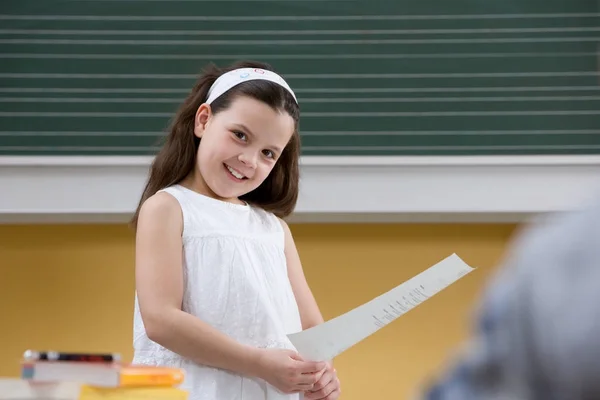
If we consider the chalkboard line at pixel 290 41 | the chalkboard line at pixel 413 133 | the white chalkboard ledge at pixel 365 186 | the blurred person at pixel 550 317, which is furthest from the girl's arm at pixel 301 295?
the blurred person at pixel 550 317

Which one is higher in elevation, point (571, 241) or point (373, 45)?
point (373, 45)

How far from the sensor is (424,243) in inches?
71.9

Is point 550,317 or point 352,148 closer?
point 550,317

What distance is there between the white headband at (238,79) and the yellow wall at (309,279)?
652mm

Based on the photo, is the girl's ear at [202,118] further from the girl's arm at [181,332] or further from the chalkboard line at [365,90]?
the chalkboard line at [365,90]

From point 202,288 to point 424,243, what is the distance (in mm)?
846

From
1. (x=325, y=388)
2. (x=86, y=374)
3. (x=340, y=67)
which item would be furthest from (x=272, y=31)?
(x=86, y=374)

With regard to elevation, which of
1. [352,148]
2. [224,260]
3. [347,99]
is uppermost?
[347,99]

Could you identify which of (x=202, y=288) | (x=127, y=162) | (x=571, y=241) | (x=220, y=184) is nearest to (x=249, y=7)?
(x=127, y=162)

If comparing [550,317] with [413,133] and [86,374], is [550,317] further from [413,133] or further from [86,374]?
[413,133]

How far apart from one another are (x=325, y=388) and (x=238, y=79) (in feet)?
1.46

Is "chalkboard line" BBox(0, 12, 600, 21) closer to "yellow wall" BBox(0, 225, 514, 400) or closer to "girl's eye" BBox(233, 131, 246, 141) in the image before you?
"yellow wall" BBox(0, 225, 514, 400)

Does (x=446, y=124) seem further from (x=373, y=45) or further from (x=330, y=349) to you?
(x=330, y=349)

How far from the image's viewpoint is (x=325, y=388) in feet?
3.51
